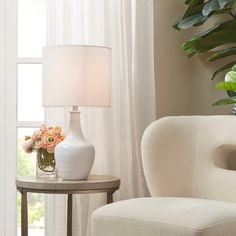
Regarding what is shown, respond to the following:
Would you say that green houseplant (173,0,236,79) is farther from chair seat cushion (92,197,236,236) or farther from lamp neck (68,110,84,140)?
chair seat cushion (92,197,236,236)

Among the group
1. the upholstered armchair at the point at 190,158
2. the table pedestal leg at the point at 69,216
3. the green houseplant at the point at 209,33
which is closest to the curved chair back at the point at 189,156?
the upholstered armchair at the point at 190,158

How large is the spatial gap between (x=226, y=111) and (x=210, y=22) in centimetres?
57

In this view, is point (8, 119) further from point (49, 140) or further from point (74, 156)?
point (74, 156)

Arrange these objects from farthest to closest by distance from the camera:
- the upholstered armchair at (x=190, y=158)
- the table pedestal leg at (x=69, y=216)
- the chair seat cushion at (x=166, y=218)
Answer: the table pedestal leg at (x=69, y=216) < the upholstered armchair at (x=190, y=158) < the chair seat cushion at (x=166, y=218)

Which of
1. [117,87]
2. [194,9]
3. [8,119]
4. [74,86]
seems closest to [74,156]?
[74,86]

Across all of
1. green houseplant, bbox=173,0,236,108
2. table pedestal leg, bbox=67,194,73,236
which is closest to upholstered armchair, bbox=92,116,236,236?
green houseplant, bbox=173,0,236,108

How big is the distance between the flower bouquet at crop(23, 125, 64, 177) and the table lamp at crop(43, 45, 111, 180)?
0.23 feet

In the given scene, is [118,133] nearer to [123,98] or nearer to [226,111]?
[123,98]

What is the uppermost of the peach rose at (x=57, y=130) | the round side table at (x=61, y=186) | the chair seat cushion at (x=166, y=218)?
the peach rose at (x=57, y=130)

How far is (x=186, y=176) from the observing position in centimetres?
297

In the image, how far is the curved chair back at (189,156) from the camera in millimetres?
2910

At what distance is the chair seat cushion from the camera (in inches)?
87.8

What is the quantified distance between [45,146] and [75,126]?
19cm

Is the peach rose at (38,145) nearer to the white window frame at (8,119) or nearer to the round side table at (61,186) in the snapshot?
the round side table at (61,186)
